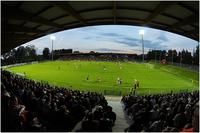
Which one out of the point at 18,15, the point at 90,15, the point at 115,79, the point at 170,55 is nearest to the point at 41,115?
the point at 18,15

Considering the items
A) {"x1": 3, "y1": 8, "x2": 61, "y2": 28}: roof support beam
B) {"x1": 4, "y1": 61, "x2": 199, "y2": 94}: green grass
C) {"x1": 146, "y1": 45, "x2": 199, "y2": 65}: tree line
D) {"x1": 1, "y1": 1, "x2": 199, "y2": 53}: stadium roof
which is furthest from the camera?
{"x1": 146, "y1": 45, "x2": 199, "y2": 65}: tree line

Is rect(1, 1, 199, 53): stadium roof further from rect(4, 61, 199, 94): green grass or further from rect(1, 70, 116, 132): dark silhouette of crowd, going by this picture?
rect(4, 61, 199, 94): green grass

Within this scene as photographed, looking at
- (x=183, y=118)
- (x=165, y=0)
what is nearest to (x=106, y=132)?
(x=183, y=118)

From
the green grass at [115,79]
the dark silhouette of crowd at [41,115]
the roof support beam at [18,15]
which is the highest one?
the roof support beam at [18,15]

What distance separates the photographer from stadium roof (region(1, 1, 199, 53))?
15102mm

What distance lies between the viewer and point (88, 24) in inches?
928

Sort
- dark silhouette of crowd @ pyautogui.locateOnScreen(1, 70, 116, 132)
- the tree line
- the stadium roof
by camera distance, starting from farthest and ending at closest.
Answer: the tree line → the stadium roof → dark silhouette of crowd @ pyautogui.locateOnScreen(1, 70, 116, 132)

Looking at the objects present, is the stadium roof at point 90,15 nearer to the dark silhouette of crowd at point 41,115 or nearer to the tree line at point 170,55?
the dark silhouette of crowd at point 41,115

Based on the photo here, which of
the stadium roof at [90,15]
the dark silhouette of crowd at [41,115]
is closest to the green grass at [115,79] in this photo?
the stadium roof at [90,15]

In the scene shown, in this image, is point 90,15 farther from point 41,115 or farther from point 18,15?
point 41,115

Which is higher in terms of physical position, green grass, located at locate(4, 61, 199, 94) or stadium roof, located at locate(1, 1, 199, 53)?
stadium roof, located at locate(1, 1, 199, 53)

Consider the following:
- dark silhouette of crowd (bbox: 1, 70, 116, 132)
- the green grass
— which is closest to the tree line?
the green grass

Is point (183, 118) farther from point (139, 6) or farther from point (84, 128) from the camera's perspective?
point (139, 6)

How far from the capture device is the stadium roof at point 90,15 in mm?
15102
